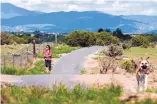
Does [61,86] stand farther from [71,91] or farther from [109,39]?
[109,39]

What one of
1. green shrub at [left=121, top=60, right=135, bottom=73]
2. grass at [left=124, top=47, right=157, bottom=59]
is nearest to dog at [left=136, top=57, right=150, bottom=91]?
green shrub at [left=121, top=60, right=135, bottom=73]

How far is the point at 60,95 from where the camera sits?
14523 millimetres

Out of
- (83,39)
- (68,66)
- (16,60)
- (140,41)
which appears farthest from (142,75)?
(140,41)

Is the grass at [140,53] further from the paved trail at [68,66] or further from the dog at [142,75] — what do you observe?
the dog at [142,75]

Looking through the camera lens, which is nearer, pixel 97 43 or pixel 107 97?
pixel 107 97

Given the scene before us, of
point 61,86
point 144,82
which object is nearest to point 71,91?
point 61,86

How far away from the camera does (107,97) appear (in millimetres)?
14398

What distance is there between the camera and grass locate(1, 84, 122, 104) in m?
14.1

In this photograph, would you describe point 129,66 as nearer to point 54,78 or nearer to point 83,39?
point 54,78

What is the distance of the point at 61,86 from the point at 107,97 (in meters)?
1.45

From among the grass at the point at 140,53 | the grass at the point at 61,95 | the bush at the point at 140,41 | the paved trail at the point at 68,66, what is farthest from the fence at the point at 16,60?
the bush at the point at 140,41

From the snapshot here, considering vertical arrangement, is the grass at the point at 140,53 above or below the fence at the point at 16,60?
below

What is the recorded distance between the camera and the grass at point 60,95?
46.3ft

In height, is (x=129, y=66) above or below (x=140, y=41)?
below
